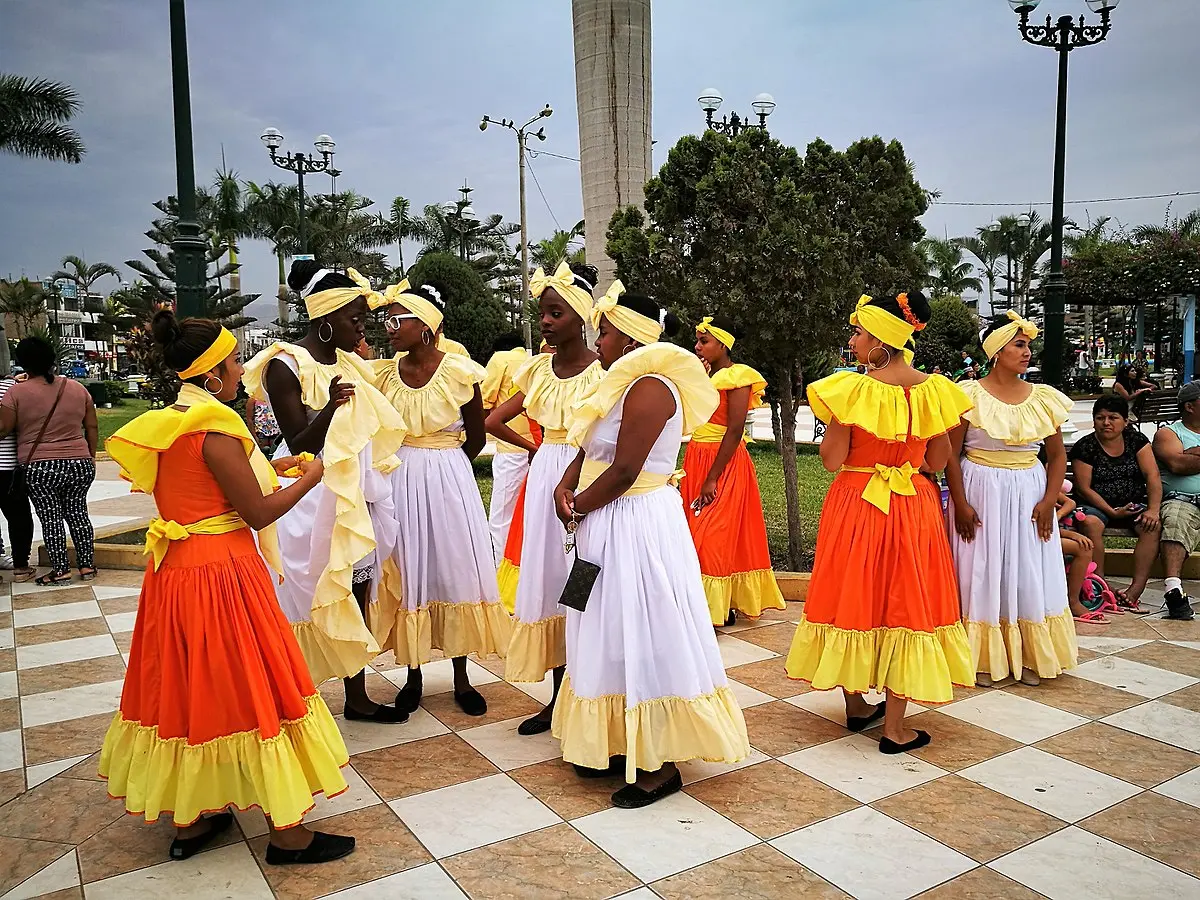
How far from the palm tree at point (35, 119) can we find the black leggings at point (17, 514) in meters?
22.8

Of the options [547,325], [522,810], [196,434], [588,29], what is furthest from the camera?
[588,29]

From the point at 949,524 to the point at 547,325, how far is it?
269 centimetres

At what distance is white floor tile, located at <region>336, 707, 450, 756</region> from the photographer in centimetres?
454

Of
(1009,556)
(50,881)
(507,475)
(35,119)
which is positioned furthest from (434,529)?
(35,119)

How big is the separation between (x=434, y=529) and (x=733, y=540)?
246 cm

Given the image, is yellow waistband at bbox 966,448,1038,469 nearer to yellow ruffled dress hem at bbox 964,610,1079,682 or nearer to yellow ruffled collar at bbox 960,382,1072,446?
yellow ruffled collar at bbox 960,382,1072,446

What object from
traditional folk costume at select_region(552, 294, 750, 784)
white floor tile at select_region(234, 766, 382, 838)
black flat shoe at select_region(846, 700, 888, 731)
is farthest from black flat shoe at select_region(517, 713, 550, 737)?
black flat shoe at select_region(846, 700, 888, 731)

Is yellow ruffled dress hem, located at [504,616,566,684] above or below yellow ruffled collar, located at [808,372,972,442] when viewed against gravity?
below

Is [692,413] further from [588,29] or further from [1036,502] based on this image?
[588,29]

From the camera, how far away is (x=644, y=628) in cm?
382

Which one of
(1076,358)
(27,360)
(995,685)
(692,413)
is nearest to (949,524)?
(995,685)

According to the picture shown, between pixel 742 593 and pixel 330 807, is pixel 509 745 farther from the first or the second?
pixel 742 593

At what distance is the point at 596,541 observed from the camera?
3.90 meters

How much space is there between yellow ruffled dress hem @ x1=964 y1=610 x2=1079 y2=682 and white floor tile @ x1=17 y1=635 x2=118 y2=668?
5371mm
